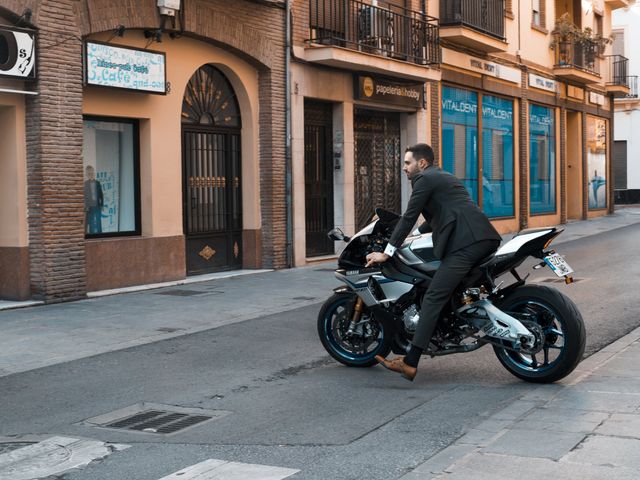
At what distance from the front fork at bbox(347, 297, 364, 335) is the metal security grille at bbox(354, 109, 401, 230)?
39.5 ft

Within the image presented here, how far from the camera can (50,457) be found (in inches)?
223

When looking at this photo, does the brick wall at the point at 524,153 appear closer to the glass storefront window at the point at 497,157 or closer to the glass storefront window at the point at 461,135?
the glass storefront window at the point at 497,157

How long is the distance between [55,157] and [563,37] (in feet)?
68.6

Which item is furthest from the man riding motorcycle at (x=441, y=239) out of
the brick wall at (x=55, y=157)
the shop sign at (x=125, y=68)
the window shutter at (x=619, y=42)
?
the window shutter at (x=619, y=42)

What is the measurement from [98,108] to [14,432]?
8.18 meters

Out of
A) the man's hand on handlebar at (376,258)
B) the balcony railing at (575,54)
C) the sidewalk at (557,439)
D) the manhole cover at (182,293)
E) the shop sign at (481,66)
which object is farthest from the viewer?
the balcony railing at (575,54)

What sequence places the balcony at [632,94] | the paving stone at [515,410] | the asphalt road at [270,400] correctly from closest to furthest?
the asphalt road at [270,400], the paving stone at [515,410], the balcony at [632,94]

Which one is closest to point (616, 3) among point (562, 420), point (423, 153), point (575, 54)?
point (575, 54)

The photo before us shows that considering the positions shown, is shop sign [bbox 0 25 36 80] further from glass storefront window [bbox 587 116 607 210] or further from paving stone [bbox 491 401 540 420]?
glass storefront window [bbox 587 116 607 210]

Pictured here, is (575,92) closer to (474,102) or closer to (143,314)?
(474,102)

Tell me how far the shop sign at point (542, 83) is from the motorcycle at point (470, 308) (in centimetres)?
2143

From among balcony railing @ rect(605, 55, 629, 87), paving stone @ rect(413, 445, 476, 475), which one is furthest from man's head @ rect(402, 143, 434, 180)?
balcony railing @ rect(605, 55, 629, 87)

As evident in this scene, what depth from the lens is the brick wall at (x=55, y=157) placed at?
12523 mm

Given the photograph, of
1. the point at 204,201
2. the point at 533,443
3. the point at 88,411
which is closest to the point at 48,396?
the point at 88,411
